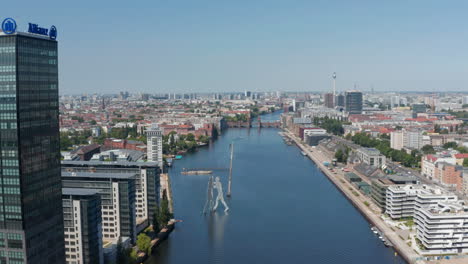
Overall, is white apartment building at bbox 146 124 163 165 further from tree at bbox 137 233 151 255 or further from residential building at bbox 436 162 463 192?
residential building at bbox 436 162 463 192

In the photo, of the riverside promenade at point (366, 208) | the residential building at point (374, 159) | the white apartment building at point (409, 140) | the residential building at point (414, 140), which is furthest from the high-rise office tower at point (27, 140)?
the residential building at point (414, 140)

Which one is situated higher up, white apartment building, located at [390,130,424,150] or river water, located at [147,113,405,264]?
white apartment building, located at [390,130,424,150]

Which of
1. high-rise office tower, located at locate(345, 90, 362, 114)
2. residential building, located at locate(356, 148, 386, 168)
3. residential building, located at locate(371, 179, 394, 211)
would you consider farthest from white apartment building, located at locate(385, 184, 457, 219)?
high-rise office tower, located at locate(345, 90, 362, 114)

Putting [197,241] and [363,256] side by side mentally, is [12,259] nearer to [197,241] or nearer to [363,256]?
[197,241]

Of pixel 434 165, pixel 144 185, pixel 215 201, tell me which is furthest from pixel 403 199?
pixel 144 185

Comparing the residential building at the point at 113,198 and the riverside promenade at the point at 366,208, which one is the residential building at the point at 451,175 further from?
the residential building at the point at 113,198

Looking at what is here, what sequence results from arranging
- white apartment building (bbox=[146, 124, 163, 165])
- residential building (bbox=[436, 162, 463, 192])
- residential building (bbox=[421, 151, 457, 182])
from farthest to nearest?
1. white apartment building (bbox=[146, 124, 163, 165])
2. residential building (bbox=[421, 151, 457, 182])
3. residential building (bbox=[436, 162, 463, 192])

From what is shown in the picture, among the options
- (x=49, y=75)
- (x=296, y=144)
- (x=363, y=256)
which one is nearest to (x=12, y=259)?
(x=49, y=75)
